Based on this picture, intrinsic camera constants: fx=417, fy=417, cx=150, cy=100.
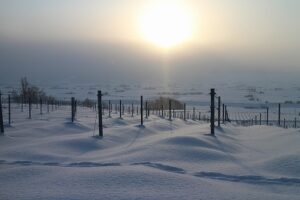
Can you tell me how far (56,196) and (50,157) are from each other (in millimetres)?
4242

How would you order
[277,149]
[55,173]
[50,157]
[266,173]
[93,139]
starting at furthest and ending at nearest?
1. [93,139]
2. [277,149]
3. [50,157]
4. [266,173]
5. [55,173]

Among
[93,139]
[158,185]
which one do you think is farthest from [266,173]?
[93,139]

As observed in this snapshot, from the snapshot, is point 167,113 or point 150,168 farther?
point 167,113

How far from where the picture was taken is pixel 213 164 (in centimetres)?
921

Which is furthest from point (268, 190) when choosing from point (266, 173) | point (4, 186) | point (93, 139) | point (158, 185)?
point (93, 139)

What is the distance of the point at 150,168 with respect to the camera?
8172mm

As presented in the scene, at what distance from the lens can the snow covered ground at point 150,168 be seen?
6.46 metres

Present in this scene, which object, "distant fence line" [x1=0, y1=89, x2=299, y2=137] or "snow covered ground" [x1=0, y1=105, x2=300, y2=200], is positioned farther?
"distant fence line" [x1=0, y1=89, x2=299, y2=137]

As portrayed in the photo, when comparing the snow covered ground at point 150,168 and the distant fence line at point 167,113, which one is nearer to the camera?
the snow covered ground at point 150,168

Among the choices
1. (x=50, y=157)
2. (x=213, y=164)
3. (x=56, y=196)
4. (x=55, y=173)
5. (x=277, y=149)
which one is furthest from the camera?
(x=277, y=149)

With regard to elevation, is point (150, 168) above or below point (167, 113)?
above

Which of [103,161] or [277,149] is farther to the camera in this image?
[277,149]

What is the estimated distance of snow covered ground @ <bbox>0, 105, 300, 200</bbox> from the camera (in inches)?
254

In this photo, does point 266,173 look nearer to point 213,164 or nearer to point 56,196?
point 213,164
